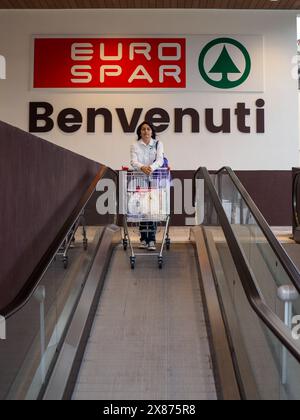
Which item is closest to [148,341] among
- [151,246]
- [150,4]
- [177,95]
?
[151,246]


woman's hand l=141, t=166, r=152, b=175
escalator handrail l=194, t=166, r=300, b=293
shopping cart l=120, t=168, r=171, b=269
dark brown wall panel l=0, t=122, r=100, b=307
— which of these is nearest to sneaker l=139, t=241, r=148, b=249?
shopping cart l=120, t=168, r=171, b=269

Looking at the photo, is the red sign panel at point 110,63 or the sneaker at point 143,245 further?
the red sign panel at point 110,63

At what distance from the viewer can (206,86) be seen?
10117 millimetres

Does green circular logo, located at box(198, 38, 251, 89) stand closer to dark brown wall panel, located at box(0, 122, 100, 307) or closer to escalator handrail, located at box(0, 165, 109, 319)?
dark brown wall panel, located at box(0, 122, 100, 307)

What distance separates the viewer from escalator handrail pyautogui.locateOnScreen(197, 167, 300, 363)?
7.73ft

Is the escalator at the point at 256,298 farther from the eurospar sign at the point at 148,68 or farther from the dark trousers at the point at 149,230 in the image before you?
the eurospar sign at the point at 148,68

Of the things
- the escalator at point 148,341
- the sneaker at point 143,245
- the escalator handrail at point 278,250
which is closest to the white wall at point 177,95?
the sneaker at point 143,245

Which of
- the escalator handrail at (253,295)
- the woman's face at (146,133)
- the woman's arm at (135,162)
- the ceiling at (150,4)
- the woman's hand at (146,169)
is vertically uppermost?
the ceiling at (150,4)

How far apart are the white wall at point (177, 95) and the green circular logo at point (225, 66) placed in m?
0.19

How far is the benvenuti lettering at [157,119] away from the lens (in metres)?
10.1

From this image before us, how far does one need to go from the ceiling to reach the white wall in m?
0.13

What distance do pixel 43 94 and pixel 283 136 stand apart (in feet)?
16.3

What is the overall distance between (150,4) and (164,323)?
24.5 feet
